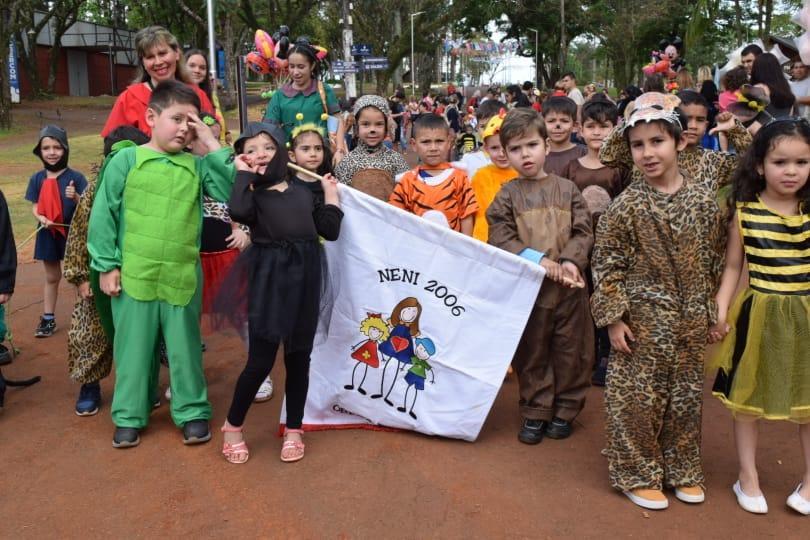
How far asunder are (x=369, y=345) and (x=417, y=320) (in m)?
0.31

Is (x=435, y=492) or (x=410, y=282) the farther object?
(x=410, y=282)

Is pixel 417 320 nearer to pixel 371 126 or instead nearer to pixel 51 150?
pixel 371 126

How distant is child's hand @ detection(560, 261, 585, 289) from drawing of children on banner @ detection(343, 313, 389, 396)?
96 cm

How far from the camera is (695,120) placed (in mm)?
4215

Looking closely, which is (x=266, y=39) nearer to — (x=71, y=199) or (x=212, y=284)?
(x=71, y=199)

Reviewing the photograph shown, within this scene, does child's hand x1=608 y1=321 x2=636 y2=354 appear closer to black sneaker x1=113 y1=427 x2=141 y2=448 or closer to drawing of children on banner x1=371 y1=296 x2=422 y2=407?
drawing of children on banner x1=371 y1=296 x2=422 y2=407

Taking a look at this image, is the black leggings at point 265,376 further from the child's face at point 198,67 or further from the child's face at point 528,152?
the child's face at point 198,67

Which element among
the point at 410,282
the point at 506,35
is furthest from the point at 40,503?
the point at 506,35

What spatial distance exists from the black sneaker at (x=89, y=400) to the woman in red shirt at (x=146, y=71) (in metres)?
1.56

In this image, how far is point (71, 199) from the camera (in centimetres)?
580

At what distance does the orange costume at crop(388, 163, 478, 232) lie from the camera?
14.1 feet

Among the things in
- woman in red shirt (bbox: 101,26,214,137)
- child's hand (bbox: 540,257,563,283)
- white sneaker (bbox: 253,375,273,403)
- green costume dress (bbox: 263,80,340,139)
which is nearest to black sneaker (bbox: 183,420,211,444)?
white sneaker (bbox: 253,375,273,403)

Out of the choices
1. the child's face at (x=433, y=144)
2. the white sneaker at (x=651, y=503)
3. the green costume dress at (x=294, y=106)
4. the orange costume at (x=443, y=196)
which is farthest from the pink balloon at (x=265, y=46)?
the white sneaker at (x=651, y=503)

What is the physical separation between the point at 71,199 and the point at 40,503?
10.2ft
